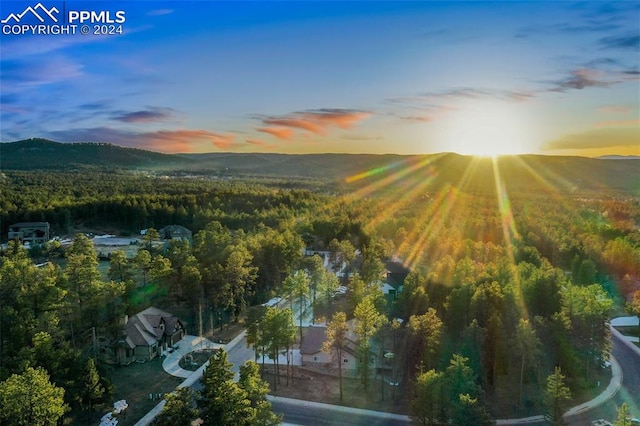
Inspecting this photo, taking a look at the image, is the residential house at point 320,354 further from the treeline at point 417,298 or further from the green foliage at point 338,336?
the treeline at point 417,298

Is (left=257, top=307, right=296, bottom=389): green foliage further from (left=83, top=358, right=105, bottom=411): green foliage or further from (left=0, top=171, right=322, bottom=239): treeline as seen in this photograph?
(left=0, top=171, right=322, bottom=239): treeline

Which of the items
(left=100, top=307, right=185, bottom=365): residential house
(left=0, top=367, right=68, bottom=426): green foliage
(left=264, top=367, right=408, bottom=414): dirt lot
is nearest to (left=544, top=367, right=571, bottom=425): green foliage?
(left=264, top=367, right=408, bottom=414): dirt lot

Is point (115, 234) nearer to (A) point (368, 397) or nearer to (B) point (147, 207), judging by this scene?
(B) point (147, 207)

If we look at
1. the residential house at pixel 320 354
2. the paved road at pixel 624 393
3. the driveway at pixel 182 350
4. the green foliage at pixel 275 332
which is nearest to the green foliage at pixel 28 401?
the driveway at pixel 182 350

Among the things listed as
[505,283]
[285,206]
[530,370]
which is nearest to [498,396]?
[530,370]

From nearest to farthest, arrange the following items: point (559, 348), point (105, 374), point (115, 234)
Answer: point (105, 374) < point (559, 348) < point (115, 234)

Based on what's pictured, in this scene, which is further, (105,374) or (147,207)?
(147,207)
